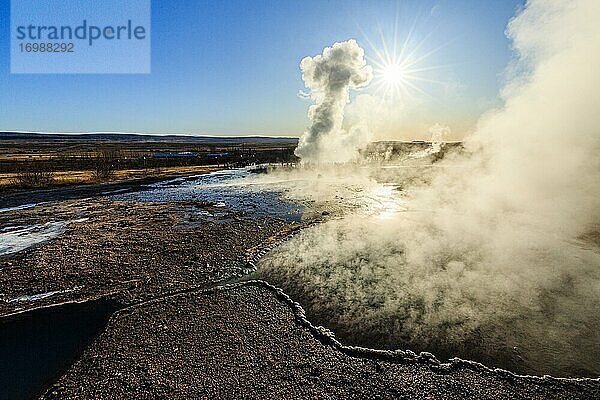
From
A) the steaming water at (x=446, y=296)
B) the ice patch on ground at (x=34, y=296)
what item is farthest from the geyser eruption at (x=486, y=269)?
the ice patch on ground at (x=34, y=296)

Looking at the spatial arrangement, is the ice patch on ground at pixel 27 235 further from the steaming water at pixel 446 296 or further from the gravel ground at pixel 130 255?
the steaming water at pixel 446 296

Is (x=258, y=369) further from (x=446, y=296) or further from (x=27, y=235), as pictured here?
(x=27, y=235)

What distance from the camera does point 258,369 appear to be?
6000mm

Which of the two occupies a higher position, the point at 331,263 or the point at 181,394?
the point at 331,263

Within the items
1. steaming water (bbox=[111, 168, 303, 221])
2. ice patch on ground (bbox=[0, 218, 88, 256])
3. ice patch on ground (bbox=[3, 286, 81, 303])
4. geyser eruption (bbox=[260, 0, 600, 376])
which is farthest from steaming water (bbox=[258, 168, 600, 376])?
ice patch on ground (bbox=[0, 218, 88, 256])

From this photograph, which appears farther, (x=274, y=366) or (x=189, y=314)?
(x=189, y=314)

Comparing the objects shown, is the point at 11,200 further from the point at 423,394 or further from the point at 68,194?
the point at 423,394

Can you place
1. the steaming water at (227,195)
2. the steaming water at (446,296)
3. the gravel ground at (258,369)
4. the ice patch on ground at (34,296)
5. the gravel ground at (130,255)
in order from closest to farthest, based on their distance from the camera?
the gravel ground at (258,369), the steaming water at (446,296), the ice patch on ground at (34,296), the gravel ground at (130,255), the steaming water at (227,195)

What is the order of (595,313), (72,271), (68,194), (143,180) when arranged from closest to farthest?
(595,313) → (72,271) → (68,194) → (143,180)

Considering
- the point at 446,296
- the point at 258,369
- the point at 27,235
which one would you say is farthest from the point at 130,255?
the point at 446,296

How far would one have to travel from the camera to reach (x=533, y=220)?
1562 cm

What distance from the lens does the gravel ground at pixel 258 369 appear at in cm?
549

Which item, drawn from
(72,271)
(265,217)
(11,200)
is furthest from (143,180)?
(72,271)

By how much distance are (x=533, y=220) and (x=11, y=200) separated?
3466 centimetres
